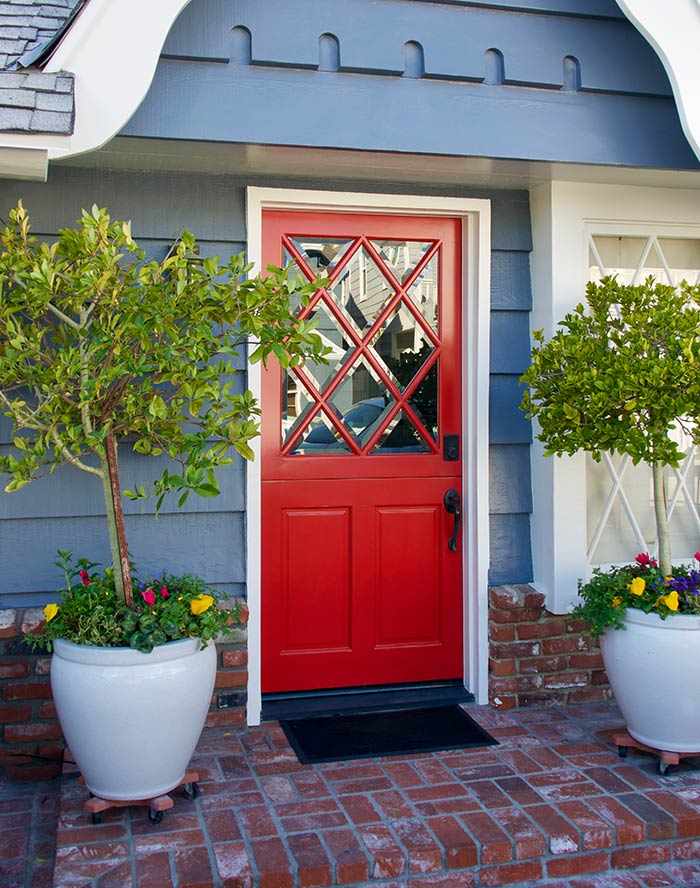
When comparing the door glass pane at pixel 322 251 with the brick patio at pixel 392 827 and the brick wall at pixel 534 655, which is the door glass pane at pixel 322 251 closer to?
the brick wall at pixel 534 655

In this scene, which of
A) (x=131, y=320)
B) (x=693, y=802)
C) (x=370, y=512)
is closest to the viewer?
(x=131, y=320)

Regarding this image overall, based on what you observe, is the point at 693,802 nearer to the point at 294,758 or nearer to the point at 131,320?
the point at 294,758

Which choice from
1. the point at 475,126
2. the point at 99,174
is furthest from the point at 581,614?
the point at 99,174

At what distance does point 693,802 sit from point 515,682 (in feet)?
3.09

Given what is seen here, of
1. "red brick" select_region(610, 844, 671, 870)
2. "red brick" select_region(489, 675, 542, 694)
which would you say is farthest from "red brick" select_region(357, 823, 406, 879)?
"red brick" select_region(489, 675, 542, 694)

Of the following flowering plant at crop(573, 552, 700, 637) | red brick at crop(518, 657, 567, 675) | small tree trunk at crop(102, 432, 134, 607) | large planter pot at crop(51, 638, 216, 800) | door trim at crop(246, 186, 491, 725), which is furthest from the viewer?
red brick at crop(518, 657, 567, 675)

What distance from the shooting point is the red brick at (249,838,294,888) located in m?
2.38

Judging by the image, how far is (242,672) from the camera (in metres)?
3.37

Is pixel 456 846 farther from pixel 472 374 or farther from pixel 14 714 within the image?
pixel 472 374

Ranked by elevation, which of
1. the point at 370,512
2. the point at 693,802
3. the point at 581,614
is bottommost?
the point at 693,802

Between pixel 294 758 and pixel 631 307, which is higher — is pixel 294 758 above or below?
below

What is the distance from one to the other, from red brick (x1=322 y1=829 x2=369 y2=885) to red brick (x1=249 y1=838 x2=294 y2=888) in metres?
0.13

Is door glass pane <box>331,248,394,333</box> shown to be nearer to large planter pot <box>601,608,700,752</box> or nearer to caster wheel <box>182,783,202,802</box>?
large planter pot <box>601,608,700,752</box>

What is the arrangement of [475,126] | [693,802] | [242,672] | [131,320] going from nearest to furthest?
[131,320] → [693,802] → [475,126] → [242,672]
